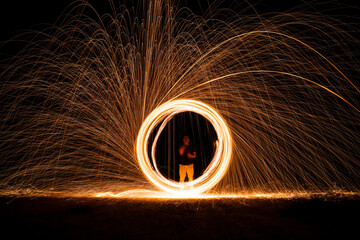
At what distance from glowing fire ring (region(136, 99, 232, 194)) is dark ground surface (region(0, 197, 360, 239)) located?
793 mm

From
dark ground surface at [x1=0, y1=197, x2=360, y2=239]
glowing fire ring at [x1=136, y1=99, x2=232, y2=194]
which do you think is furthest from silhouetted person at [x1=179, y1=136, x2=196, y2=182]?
dark ground surface at [x1=0, y1=197, x2=360, y2=239]

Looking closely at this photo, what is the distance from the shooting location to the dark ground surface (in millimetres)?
3600

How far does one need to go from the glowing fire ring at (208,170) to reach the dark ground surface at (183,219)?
31.2 inches

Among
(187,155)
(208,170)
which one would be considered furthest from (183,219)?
(187,155)

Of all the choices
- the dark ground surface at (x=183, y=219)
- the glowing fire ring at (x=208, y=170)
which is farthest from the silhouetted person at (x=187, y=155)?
the dark ground surface at (x=183, y=219)

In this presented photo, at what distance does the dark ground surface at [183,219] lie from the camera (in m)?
3.60

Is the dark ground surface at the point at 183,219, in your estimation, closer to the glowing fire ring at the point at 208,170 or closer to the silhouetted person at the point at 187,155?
the glowing fire ring at the point at 208,170

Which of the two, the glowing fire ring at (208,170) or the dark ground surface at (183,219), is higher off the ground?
the glowing fire ring at (208,170)

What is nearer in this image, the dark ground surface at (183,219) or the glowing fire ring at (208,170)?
the dark ground surface at (183,219)

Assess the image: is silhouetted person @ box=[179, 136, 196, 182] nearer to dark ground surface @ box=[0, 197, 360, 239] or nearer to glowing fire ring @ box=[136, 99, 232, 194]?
glowing fire ring @ box=[136, 99, 232, 194]

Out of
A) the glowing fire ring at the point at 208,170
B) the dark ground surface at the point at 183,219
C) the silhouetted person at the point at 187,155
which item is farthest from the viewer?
the silhouetted person at the point at 187,155

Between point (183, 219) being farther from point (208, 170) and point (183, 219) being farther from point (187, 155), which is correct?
point (187, 155)

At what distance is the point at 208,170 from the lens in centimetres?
683

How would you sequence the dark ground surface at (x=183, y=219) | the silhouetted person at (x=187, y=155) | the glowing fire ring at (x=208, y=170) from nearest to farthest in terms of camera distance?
the dark ground surface at (x=183, y=219) < the glowing fire ring at (x=208, y=170) < the silhouetted person at (x=187, y=155)
